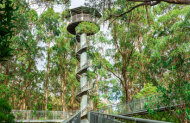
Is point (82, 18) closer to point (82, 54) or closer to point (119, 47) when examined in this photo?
point (82, 54)

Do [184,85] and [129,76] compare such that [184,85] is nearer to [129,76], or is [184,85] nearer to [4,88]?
[4,88]

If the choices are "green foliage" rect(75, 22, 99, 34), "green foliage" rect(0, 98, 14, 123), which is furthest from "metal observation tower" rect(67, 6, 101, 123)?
"green foliage" rect(0, 98, 14, 123)

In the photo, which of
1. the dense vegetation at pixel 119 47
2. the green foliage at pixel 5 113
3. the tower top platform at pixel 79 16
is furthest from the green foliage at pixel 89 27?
the green foliage at pixel 5 113

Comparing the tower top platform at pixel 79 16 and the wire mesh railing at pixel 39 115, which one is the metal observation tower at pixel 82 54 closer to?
the tower top platform at pixel 79 16

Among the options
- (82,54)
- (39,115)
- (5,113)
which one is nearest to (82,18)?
(82,54)

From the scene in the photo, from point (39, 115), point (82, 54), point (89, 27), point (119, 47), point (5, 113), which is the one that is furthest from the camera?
point (82, 54)

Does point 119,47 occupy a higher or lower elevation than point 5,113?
higher

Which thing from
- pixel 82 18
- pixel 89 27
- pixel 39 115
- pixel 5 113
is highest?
pixel 82 18

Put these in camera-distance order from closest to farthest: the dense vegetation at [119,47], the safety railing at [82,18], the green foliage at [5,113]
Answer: the green foliage at [5,113] < the dense vegetation at [119,47] < the safety railing at [82,18]

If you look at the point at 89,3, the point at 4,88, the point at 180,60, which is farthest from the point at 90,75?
the point at 180,60

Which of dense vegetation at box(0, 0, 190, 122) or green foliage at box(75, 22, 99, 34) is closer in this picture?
dense vegetation at box(0, 0, 190, 122)

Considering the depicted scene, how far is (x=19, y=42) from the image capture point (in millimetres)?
15805

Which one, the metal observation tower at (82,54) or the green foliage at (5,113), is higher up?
the metal observation tower at (82,54)

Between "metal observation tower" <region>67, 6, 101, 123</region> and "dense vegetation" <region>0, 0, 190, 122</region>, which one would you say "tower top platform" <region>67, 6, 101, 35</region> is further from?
"dense vegetation" <region>0, 0, 190, 122</region>
